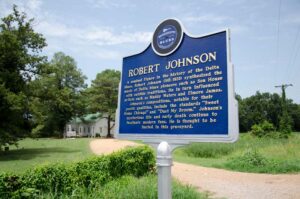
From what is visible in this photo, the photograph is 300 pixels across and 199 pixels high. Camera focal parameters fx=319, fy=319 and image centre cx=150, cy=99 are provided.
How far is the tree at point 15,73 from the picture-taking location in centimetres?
1944

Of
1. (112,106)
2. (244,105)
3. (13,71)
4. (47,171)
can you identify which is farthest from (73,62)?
(47,171)

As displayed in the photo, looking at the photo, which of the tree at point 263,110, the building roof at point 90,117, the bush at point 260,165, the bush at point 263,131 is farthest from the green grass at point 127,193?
the tree at point 263,110

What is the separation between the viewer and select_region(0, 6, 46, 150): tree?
63.8 feet

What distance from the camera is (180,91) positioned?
463cm

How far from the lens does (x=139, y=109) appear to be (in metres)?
5.21

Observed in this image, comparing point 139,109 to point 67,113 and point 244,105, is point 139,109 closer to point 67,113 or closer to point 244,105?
point 67,113

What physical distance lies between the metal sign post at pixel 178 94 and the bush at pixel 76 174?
2.53 meters

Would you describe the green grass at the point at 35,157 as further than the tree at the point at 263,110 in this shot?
No

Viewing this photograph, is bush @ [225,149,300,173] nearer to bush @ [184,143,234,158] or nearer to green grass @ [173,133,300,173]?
green grass @ [173,133,300,173]

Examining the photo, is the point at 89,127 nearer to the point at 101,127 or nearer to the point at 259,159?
the point at 101,127

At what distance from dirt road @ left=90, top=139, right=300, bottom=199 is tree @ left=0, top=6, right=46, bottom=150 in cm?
1191

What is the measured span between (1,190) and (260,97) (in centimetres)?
8369

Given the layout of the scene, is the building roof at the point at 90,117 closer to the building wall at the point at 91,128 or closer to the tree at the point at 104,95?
the building wall at the point at 91,128

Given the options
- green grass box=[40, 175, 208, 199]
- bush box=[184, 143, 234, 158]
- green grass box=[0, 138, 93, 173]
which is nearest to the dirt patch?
green grass box=[0, 138, 93, 173]
